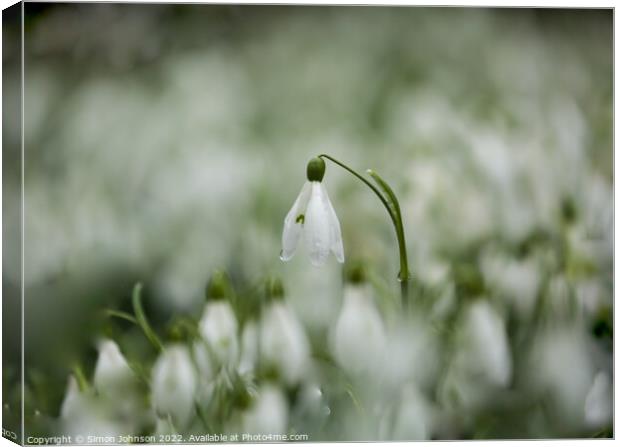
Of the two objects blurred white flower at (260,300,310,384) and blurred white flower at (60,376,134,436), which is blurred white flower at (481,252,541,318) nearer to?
blurred white flower at (260,300,310,384)

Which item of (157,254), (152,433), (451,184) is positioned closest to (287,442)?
(152,433)

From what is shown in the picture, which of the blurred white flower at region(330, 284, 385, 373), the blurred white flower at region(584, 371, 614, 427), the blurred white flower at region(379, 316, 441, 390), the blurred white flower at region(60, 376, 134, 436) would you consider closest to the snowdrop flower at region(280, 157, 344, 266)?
the blurred white flower at region(330, 284, 385, 373)

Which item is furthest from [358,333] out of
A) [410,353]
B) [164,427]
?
[164,427]

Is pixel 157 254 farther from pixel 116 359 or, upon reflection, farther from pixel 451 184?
pixel 451 184

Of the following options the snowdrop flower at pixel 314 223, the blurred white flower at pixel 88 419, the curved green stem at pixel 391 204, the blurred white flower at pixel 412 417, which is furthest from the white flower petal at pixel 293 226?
the blurred white flower at pixel 88 419

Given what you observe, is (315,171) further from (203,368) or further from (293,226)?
(203,368)

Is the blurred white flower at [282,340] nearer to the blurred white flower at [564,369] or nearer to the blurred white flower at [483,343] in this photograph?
the blurred white flower at [483,343]
